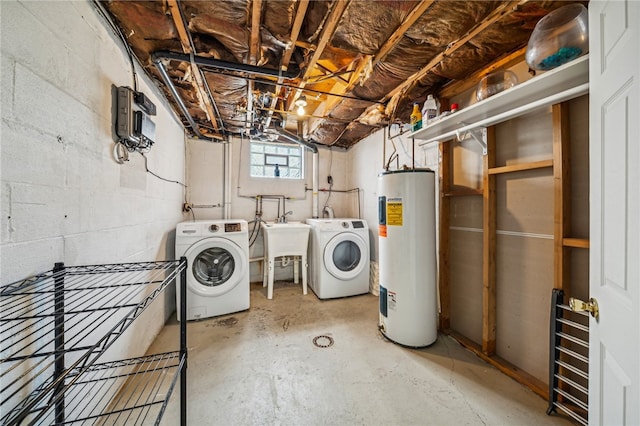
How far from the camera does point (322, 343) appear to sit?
2002mm

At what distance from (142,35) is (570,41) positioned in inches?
91.7

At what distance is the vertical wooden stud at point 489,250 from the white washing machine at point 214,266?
2.12 metres

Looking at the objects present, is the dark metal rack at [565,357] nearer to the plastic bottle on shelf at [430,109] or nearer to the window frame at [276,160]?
the plastic bottle on shelf at [430,109]

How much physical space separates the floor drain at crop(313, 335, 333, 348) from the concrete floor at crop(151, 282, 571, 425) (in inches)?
0.6

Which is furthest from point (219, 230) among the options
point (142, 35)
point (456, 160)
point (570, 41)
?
point (570, 41)

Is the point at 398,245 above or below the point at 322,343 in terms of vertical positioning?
above

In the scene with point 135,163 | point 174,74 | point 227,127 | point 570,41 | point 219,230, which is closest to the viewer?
point 570,41

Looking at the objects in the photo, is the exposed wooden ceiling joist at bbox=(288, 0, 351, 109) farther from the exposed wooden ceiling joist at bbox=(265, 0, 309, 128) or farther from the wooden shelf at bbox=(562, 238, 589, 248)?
the wooden shelf at bbox=(562, 238, 589, 248)

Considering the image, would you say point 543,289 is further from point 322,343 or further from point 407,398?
point 322,343

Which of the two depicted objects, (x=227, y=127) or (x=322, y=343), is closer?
(x=322, y=343)

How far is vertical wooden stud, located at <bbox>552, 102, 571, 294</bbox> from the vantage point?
1.35 m

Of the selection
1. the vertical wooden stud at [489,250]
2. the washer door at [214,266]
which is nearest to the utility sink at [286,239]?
the washer door at [214,266]

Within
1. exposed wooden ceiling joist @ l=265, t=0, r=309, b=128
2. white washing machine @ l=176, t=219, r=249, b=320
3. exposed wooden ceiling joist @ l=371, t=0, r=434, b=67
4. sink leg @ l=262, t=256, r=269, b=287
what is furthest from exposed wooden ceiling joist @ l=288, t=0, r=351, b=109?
sink leg @ l=262, t=256, r=269, b=287

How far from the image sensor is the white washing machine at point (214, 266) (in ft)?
7.70
